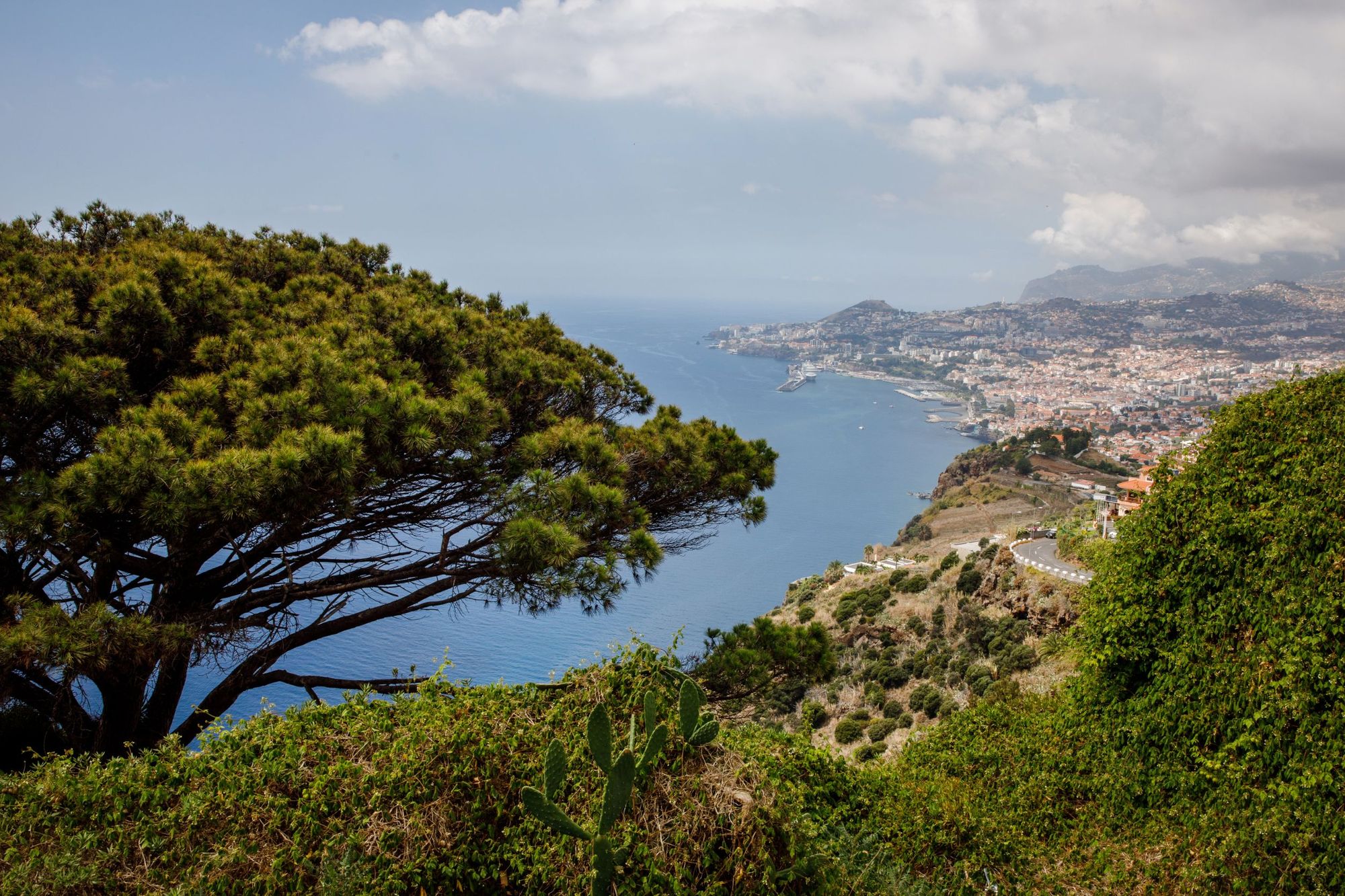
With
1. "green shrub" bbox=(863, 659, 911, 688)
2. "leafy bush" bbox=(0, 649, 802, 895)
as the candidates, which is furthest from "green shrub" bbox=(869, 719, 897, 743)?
"leafy bush" bbox=(0, 649, 802, 895)

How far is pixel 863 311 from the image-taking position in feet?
332

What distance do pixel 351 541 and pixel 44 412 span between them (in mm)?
1760

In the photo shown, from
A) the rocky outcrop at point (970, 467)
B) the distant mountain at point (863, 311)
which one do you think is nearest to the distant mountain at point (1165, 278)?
the distant mountain at point (863, 311)

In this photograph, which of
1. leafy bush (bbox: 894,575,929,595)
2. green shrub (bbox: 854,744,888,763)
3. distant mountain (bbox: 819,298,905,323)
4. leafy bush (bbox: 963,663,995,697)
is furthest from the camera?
distant mountain (bbox: 819,298,905,323)

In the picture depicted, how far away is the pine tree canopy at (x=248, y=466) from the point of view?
3709mm

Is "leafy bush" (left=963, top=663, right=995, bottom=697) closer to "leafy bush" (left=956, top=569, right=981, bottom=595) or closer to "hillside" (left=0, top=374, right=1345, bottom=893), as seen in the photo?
"hillside" (left=0, top=374, right=1345, bottom=893)

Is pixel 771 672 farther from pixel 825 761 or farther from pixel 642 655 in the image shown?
pixel 642 655

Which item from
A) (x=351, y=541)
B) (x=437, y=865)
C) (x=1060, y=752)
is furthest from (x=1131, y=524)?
(x=351, y=541)

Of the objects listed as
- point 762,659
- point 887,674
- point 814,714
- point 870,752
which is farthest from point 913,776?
point 887,674

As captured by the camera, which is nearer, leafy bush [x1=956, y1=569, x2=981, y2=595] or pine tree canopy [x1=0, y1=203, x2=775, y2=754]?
pine tree canopy [x1=0, y1=203, x2=775, y2=754]

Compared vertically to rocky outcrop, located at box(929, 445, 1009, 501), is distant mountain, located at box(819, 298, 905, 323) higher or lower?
higher

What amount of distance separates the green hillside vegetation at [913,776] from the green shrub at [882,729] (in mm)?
3536

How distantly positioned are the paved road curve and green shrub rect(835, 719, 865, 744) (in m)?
5.30

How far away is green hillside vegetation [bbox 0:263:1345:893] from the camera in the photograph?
243 cm
